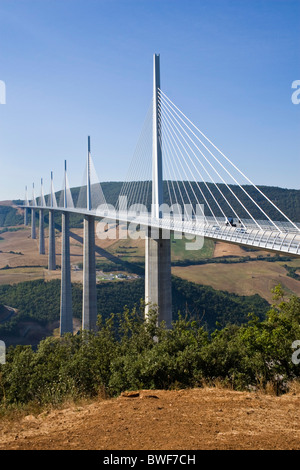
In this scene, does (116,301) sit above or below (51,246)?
below

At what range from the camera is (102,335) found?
1179cm

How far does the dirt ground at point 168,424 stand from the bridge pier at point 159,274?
1575 cm

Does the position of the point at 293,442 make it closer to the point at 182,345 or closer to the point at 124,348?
the point at 182,345

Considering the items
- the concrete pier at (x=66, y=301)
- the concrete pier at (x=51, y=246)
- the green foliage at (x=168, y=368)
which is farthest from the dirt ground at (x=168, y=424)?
the concrete pier at (x=51, y=246)

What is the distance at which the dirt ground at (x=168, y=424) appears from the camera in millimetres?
5117

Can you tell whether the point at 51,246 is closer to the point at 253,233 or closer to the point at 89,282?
the point at 89,282

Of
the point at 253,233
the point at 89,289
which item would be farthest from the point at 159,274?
the point at 89,289

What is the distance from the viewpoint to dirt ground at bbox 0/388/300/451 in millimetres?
5117

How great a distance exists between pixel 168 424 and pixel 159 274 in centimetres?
1744

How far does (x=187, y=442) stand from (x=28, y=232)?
100 metres

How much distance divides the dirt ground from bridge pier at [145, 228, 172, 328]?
1575cm

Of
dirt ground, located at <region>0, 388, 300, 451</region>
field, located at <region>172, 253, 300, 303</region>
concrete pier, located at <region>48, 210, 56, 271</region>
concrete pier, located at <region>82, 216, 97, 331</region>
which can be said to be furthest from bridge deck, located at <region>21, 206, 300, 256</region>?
concrete pier, located at <region>48, 210, 56, 271</region>

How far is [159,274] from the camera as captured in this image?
23188mm

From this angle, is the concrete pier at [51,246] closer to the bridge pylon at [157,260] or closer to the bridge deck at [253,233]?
the bridge pylon at [157,260]
